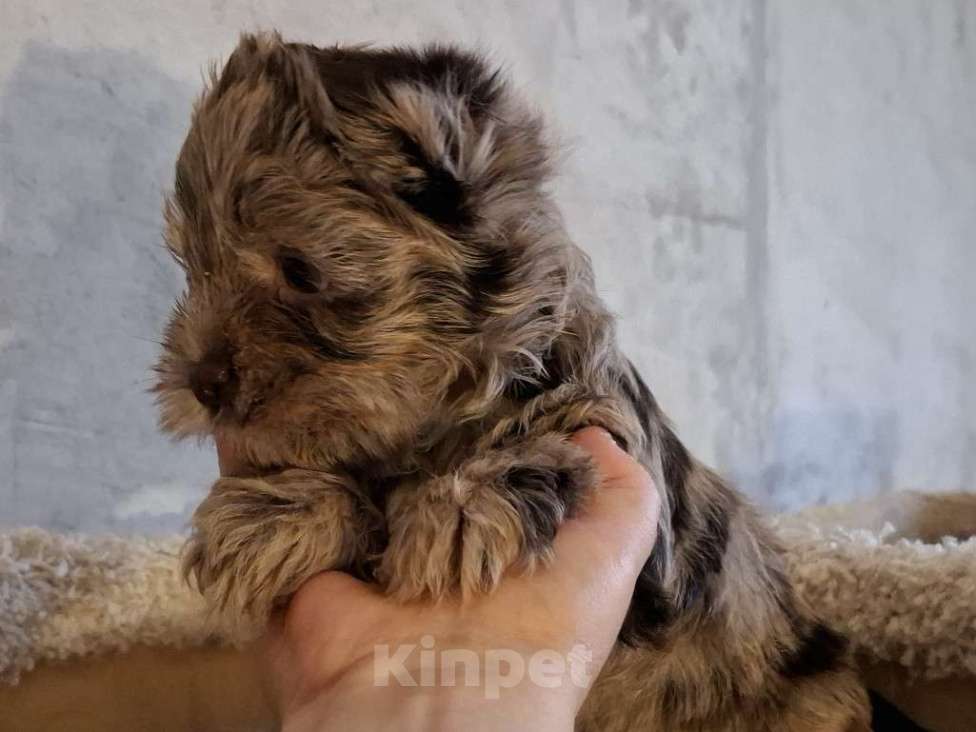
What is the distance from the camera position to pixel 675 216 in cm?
295

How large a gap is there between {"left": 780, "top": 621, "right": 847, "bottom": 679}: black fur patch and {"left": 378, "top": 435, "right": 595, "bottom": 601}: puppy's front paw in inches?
30.3

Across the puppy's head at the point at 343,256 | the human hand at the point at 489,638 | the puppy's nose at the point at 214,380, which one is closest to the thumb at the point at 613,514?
the human hand at the point at 489,638

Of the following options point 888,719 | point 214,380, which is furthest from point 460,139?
point 888,719

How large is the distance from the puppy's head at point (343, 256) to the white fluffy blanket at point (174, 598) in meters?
0.70

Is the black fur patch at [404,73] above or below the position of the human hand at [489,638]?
above

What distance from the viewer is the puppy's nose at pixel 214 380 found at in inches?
45.3

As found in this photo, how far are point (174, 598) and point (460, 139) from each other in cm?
110

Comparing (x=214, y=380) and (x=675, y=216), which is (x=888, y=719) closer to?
(x=214, y=380)

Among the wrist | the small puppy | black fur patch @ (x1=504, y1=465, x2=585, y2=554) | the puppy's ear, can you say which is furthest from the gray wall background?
the wrist

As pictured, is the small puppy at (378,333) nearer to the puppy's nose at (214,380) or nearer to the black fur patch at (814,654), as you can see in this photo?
the puppy's nose at (214,380)

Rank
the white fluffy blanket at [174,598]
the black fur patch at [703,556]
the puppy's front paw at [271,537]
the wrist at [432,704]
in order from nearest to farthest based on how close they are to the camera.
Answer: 1. the wrist at [432,704]
2. the puppy's front paw at [271,537]
3. the black fur patch at [703,556]
4. the white fluffy blanket at [174,598]

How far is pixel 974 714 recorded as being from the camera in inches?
73.2

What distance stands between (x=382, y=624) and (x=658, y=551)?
15.9 inches

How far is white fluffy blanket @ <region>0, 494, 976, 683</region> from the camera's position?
5.68 feet
